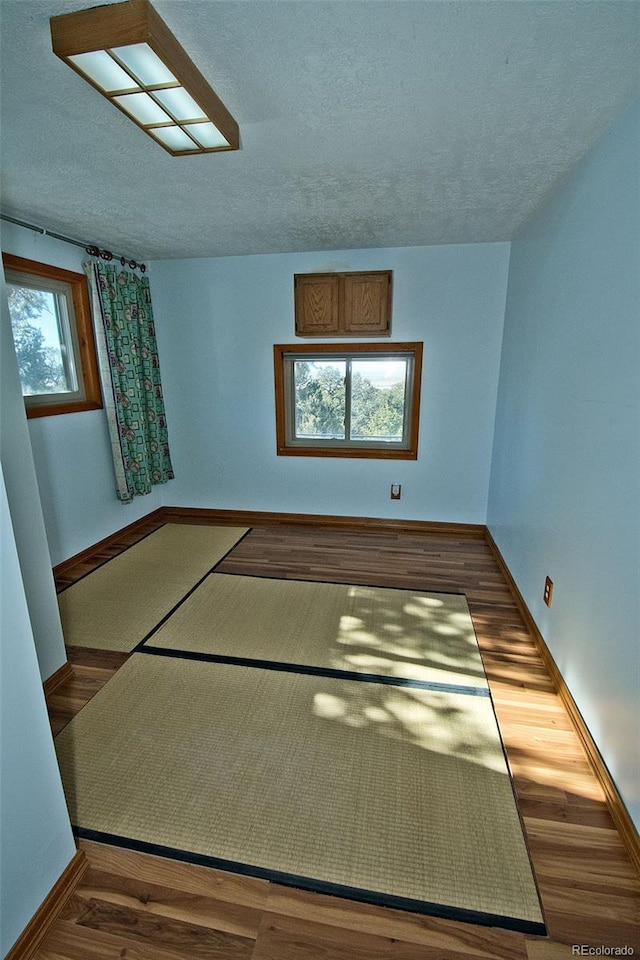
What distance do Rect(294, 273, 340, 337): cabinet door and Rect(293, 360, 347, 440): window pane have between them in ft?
1.17

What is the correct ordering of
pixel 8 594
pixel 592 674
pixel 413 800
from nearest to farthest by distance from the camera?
pixel 8 594 < pixel 413 800 < pixel 592 674

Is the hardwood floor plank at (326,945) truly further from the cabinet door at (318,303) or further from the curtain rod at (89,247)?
the curtain rod at (89,247)

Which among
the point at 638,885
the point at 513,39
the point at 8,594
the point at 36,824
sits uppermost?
the point at 513,39

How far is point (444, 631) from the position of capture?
2.34 m

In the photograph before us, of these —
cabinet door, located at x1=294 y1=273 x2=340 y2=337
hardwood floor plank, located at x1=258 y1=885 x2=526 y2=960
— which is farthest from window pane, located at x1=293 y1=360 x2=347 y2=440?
hardwood floor plank, located at x1=258 y1=885 x2=526 y2=960

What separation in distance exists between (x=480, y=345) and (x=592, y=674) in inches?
103

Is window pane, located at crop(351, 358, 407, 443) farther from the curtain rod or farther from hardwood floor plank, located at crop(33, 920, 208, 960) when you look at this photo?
hardwood floor plank, located at crop(33, 920, 208, 960)

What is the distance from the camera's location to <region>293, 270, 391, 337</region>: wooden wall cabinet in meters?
3.33

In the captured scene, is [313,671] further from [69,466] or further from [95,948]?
[69,466]

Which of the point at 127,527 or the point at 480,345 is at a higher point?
the point at 480,345

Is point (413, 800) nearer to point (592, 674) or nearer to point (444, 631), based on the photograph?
point (592, 674)

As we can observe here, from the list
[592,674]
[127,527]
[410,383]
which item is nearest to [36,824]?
[592,674]

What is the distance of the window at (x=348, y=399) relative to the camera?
363 centimetres

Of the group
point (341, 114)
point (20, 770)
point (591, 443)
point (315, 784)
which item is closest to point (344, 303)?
point (341, 114)
